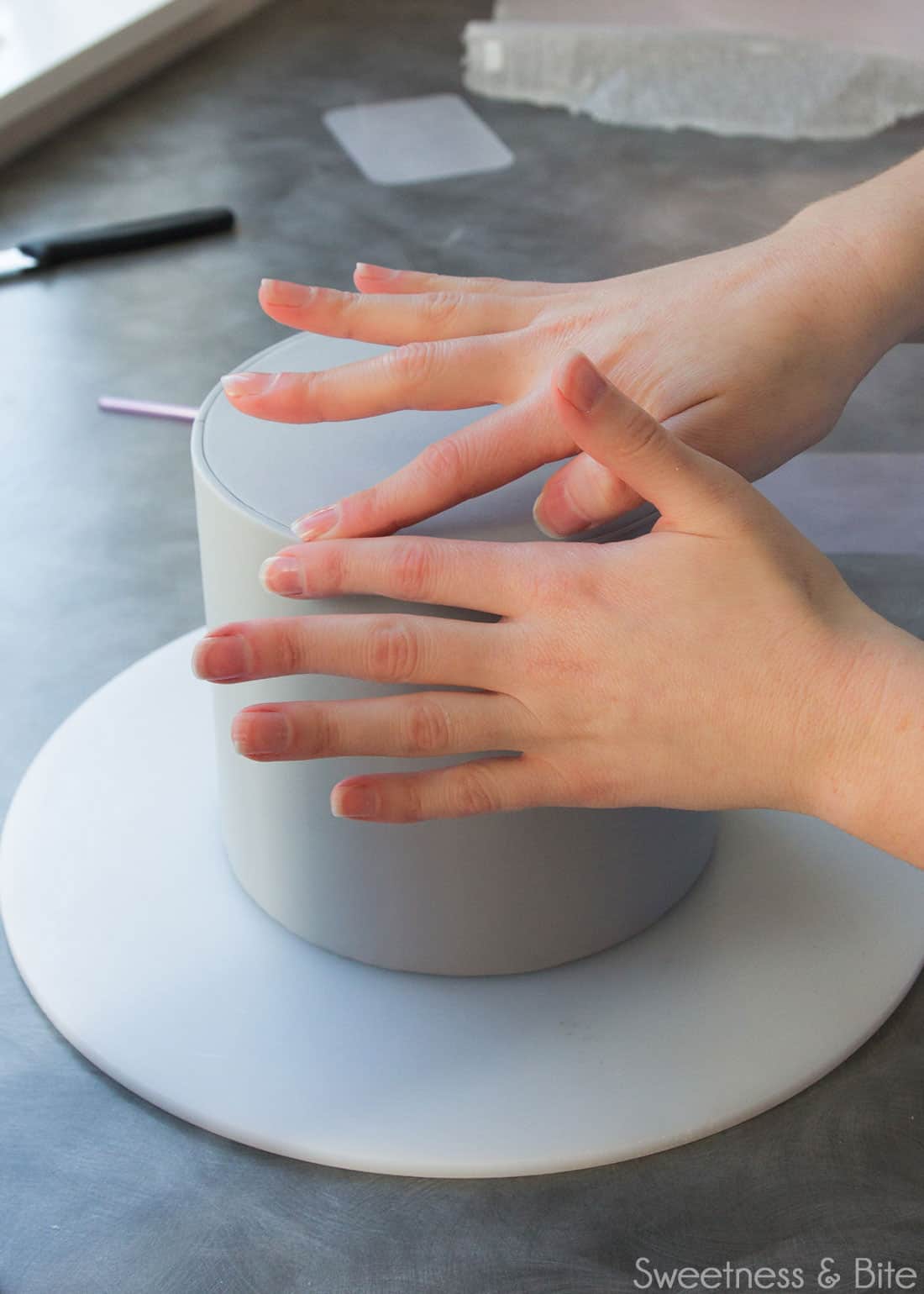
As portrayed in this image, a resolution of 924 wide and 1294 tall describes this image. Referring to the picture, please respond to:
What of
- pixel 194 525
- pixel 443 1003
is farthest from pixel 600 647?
pixel 194 525

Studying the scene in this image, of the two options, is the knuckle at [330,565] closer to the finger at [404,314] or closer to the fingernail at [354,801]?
the fingernail at [354,801]

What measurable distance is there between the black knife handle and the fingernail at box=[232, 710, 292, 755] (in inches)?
50.9

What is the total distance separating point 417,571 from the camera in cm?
70

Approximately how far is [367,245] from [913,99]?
940 mm

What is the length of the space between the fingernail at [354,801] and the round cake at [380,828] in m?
0.06

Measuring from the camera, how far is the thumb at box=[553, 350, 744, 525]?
63 cm

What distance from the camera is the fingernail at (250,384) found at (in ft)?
2.65

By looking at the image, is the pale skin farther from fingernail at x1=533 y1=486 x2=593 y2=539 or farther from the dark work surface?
the dark work surface

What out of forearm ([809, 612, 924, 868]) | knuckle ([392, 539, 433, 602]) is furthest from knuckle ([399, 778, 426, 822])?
forearm ([809, 612, 924, 868])

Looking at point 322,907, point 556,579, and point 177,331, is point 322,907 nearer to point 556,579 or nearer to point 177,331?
point 556,579

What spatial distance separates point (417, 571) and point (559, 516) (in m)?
0.09

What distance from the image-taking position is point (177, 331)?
5.47 feet

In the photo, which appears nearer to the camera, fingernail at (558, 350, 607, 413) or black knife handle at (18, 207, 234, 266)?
fingernail at (558, 350, 607, 413)

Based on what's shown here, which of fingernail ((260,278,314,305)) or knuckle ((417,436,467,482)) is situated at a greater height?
fingernail ((260,278,314,305))
